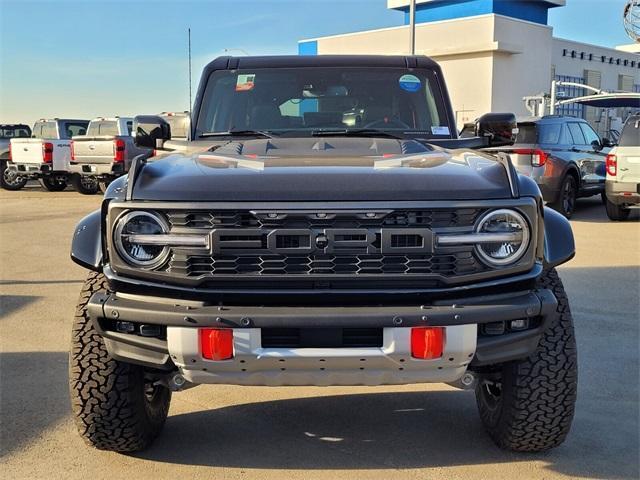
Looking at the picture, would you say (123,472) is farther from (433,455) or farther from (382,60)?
(382,60)

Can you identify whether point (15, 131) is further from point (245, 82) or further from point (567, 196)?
point (245, 82)

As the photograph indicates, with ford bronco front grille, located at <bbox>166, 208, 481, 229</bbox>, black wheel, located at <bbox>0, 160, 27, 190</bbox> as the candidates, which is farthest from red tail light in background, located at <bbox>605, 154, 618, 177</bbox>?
black wheel, located at <bbox>0, 160, 27, 190</bbox>

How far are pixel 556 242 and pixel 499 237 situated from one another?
1.50ft

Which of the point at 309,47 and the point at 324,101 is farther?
the point at 309,47

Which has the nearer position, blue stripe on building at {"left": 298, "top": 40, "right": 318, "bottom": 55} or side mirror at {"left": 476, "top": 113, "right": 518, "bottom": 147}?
side mirror at {"left": 476, "top": 113, "right": 518, "bottom": 147}

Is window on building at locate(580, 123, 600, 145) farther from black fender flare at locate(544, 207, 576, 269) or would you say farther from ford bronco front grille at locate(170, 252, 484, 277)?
ford bronco front grille at locate(170, 252, 484, 277)

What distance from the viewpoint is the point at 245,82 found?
182 inches

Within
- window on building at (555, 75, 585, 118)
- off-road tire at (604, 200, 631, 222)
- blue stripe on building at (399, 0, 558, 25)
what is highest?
blue stripe on building at (399, 0, 558, 25)

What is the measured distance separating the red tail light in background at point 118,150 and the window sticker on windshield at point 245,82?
12.7 metres

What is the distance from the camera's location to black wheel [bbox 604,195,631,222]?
12.2 m

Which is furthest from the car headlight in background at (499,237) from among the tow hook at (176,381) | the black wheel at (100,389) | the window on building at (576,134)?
the window on building at (576,134)

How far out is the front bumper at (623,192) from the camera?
11.4 meters

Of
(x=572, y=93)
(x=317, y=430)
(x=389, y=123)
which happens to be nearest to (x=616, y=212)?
(x=389, y=123)

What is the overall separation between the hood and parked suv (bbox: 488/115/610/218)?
9.11 m
